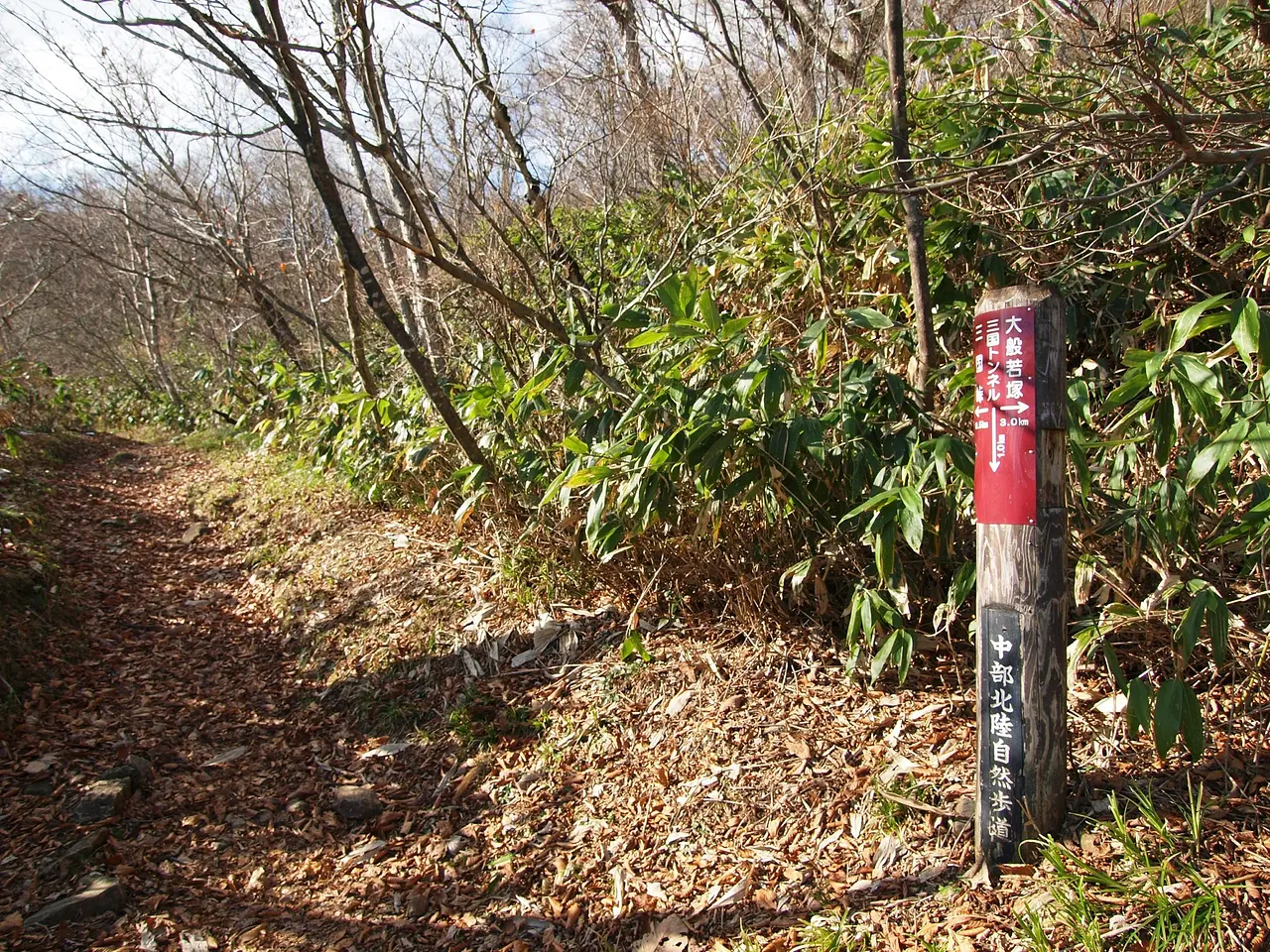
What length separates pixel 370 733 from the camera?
11.8 ft

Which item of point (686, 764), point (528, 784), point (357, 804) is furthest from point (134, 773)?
point (686, 764)

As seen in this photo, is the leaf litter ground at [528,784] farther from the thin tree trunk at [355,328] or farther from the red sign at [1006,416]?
the thin tree trunk at [355,328]

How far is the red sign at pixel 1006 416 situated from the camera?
1905 millimetres

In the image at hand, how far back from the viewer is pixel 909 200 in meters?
2.62

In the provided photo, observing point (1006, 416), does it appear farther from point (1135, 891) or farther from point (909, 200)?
point (1135, 891)

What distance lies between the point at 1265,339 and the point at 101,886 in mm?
3836

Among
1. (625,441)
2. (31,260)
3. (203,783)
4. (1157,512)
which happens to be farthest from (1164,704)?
(31,260)

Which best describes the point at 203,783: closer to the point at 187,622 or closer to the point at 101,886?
the point at 101,886

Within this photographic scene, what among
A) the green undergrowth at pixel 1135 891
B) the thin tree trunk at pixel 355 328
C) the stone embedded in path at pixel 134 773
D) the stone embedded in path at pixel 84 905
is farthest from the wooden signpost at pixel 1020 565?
the thin tree trunk at pixel 355 328

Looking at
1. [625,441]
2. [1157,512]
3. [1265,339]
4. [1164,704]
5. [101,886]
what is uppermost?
[1265,339]

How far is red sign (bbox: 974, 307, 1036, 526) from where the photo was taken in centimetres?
191

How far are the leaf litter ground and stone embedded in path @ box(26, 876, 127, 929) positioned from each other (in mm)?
39

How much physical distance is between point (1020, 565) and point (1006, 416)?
0.39 meters

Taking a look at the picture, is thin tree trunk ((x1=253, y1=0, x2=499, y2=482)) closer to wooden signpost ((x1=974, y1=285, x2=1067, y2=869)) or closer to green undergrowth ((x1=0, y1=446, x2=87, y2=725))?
green undergrowth ((x1=0, y1=446, x2=87, y2=725))
